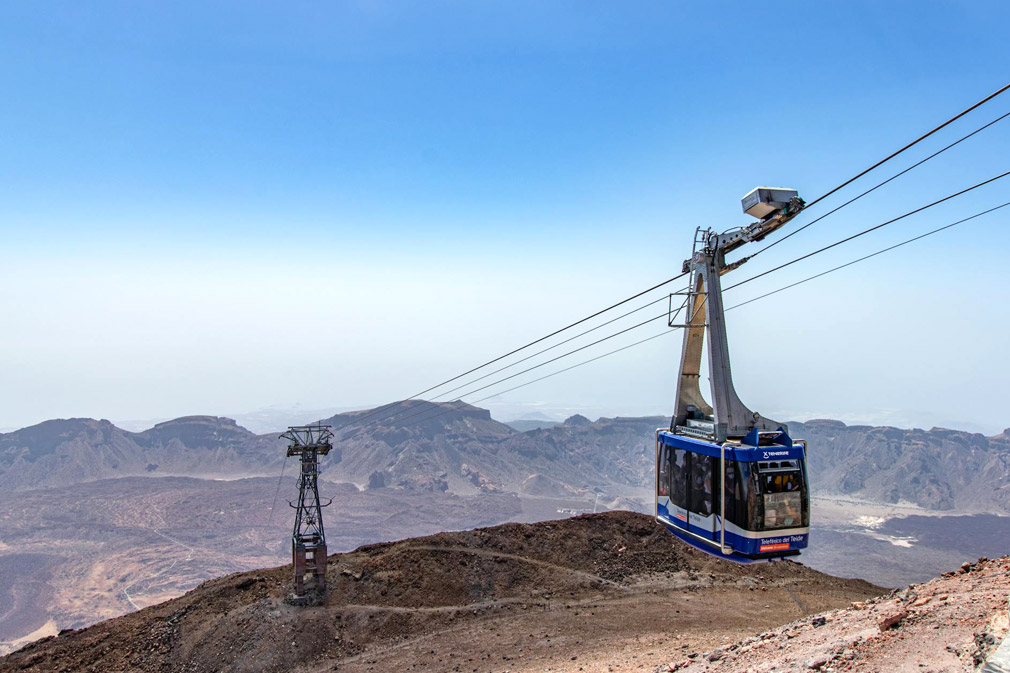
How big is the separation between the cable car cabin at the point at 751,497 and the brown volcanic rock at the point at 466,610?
14.4 feet

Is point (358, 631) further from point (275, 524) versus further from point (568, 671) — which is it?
point (275, 524)

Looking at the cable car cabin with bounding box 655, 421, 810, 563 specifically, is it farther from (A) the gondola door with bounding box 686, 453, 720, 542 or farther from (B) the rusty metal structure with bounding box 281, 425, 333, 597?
(B) the rusty metal structure with bounding box 281, 425, 333, 597

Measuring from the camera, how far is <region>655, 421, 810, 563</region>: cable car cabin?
13312 millimetres

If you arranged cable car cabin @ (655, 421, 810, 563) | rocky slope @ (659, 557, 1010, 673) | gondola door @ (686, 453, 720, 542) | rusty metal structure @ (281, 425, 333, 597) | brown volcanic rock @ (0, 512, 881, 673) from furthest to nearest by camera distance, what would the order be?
rusty metal structure @ (281, 425, 333, 597) < brown volcanic rock @ (0, 512, 881, 673) < gondola door @ (686, 453, 720, 542) < cable car cabin @ (655, 421, 810, 563) < rocky slope @ (659, 557, 1010, 673)

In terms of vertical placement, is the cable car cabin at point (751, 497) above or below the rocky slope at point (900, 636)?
above

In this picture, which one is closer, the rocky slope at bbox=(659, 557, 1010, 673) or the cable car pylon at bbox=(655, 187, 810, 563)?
the rocky slope at bbox=(659, 557, 1010, 673)

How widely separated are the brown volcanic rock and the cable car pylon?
445 cm

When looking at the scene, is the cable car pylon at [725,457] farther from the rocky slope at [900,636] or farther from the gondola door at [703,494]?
the rocky slope at [900,636]

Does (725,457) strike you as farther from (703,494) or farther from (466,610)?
(466,610)

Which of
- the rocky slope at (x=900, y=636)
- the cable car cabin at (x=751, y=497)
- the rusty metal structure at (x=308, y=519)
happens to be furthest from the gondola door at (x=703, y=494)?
the rusty metal structure at (x=308, y=519)

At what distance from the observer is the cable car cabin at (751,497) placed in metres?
13.3

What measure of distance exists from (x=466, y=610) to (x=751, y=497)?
1165cm

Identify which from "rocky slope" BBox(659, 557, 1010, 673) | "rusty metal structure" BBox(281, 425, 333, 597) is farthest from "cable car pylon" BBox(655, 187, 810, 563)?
"rusty metal structure" BBox(281, 425, 333, 597)

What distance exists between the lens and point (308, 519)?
26.5m
